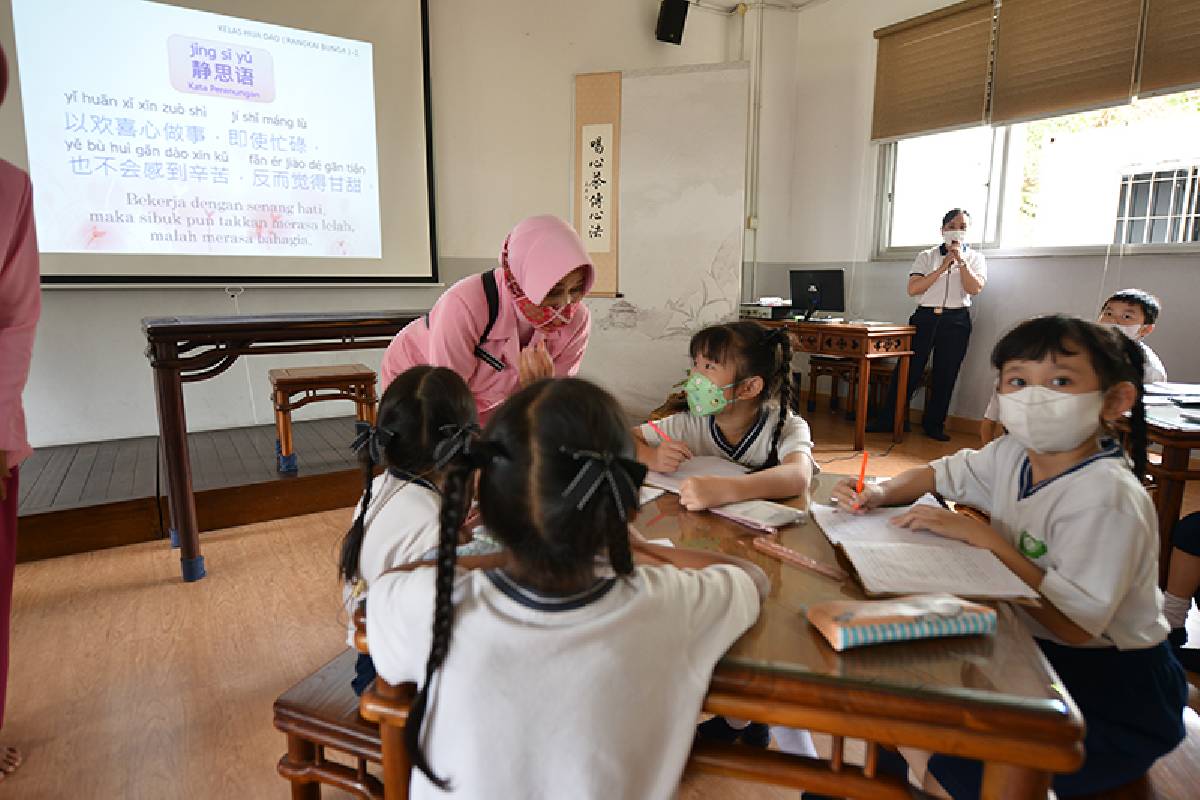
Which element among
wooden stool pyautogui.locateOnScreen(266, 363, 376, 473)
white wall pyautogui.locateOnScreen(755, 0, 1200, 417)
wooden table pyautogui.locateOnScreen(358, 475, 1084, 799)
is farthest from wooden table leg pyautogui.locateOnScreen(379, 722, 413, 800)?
white wall pyautogui.locateOnScreen(755, 0, 1200, 417)

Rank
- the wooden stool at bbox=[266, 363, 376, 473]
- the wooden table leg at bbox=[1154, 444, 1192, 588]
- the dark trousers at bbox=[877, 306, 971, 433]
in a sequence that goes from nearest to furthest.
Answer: the wooden table leg at bbox=[1154, 444, 1192, 588]
the wooden stool at bbox=[266, 363, 376, 473]
the dark trousers at bbox=[877, 306, 971, 433]

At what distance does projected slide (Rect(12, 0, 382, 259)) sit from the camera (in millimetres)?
3133

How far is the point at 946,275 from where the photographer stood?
4.27 m

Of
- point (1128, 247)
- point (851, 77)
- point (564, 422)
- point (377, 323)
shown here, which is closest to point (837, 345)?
point (1128, 247)

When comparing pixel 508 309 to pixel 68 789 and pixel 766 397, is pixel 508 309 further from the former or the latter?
pixel 68 789

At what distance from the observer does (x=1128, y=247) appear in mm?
3693

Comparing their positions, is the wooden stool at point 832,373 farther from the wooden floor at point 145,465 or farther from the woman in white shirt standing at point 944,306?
the wooden floor at point 145,465

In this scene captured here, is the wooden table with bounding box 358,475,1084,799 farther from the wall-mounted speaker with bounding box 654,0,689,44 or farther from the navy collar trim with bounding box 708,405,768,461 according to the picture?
the wall-mounted speaker with bounding box 654,0,689,44

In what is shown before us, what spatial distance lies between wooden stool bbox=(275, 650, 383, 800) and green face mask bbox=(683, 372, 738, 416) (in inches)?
35.8

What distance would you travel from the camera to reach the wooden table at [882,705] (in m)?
0.57

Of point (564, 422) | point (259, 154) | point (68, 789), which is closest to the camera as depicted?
point (564, 422)

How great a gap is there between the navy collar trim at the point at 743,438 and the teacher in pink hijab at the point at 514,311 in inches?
17.3

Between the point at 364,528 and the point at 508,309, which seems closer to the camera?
the point at 364,528

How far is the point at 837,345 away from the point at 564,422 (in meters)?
3.87
